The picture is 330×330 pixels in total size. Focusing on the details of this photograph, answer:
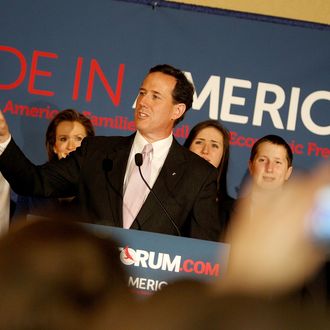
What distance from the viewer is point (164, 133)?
3301 mm

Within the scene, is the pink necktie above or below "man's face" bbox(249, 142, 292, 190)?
below

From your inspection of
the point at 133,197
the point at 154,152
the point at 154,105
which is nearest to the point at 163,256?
the point at 133,197

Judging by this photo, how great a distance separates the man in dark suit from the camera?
2.74m

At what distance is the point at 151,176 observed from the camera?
309 centimetres

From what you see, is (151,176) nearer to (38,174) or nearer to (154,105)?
(154,105)

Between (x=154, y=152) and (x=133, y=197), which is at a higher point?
(x=154, y=152)

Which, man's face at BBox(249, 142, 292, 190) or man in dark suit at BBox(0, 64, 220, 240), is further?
man's face at BBox(249, 142, 292, 190)

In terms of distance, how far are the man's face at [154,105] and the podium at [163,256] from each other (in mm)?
1330

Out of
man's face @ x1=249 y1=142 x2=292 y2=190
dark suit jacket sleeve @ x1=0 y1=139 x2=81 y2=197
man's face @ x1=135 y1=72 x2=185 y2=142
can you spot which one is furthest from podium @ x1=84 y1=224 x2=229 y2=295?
man's face @ x1=249 y1=142 x2=292 y2=190

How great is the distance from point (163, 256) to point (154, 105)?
1.43 metres

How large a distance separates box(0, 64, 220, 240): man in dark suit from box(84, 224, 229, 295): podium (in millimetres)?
615

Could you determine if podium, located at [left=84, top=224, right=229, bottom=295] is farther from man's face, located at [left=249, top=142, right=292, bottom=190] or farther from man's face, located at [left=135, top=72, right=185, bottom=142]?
man's face, located at [left=249, top=142, right=292, bottom=190]

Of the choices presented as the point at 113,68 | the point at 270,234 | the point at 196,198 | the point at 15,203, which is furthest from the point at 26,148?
the point at 270,234

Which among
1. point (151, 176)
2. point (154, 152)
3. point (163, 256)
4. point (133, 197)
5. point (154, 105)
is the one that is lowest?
point (163, 256)
